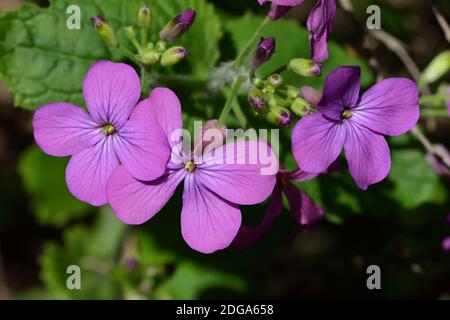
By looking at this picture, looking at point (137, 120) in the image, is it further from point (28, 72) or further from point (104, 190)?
point (28, 72)

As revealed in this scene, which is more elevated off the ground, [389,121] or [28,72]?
[28,72]

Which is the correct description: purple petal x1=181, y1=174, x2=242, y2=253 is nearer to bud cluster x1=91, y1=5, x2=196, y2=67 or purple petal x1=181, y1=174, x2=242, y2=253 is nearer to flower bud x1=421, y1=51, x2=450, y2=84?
bud cluster x1=91, y1=5, x2=196, y2=67

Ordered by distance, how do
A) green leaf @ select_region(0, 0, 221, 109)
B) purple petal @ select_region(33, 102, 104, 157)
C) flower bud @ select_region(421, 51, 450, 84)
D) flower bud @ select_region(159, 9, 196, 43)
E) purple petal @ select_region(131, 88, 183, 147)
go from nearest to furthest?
purple petal @ select_region(131, 88, 183, 147), purple petal @ select_region(33, 102, 104, 157), flower bud @ select_region(159, 9, 196, 43), green leaf @ select_region(0, 0, 221, 109), flower bud @ select_region(421, 51, 450, 84)

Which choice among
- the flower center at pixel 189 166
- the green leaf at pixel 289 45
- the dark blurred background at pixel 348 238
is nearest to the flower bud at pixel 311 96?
the flower center at pixel 189 166

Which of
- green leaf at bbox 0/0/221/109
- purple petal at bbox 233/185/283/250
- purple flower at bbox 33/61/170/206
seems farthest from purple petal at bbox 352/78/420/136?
green leaf at bbox 0/0/221/109
